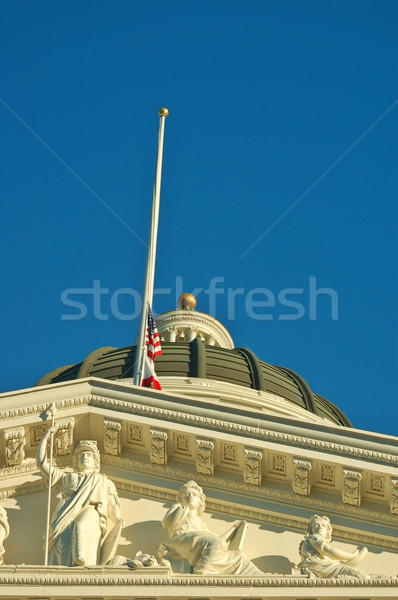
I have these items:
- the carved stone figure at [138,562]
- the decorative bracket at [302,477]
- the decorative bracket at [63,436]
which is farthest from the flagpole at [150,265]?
the carved stone figure at [138,562]

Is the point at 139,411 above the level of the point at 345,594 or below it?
above

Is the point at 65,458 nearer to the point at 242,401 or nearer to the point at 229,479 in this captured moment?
the point at 229,479

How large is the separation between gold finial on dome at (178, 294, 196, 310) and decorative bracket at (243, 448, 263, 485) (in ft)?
93.7

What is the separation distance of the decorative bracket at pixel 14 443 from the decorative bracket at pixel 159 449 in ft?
5.85

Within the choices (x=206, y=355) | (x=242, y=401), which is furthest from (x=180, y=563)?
(x=206, y=355)

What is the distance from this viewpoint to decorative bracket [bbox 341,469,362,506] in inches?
821

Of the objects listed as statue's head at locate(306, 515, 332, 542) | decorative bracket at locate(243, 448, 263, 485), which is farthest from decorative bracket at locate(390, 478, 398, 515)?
decorative bracket at locate(243, 448, 263, 485)

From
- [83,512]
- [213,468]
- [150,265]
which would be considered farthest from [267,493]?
[150,265]

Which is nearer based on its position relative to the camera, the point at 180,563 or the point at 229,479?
the point at 180,563

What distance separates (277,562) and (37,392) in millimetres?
4159

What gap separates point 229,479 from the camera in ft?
69.9

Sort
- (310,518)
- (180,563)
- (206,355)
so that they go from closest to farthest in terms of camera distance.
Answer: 1. (180,563)
2. (310,518)
3. (206,355)

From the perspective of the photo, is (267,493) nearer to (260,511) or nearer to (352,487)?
(260,511)

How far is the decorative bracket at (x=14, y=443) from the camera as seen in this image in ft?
70.2
